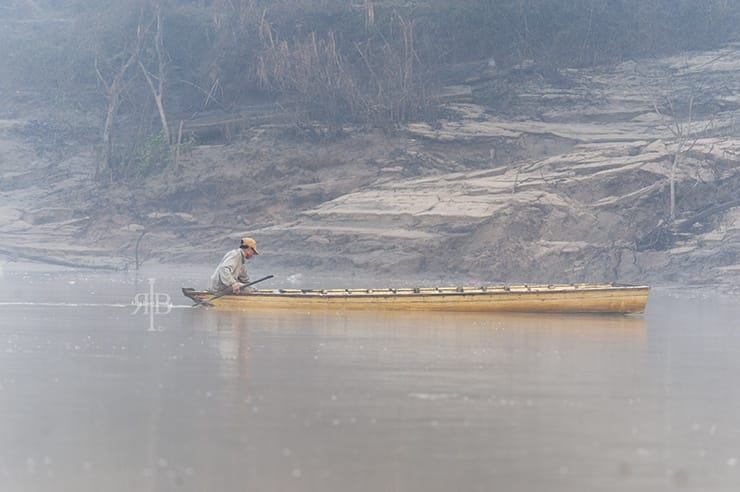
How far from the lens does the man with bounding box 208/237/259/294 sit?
22.8 meters

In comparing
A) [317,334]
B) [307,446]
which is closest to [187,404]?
[307,446]

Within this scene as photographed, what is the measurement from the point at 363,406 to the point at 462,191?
25399mm

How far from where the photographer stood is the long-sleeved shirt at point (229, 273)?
22.9 metres

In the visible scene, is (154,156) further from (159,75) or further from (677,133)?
(677,133)

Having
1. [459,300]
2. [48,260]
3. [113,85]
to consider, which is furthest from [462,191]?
[459,300]

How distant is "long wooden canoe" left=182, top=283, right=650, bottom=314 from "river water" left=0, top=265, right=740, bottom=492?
1.80 metres

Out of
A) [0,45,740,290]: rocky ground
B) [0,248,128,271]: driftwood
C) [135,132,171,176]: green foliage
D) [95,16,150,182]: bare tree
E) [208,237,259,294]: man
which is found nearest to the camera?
[208,237,259,294]: man

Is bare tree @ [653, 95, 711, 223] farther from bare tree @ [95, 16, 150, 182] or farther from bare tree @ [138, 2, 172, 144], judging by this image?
bare tree @ [95, 16, 150, 182]

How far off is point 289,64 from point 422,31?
440cm

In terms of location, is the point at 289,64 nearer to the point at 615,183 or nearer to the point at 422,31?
the point at 422,31

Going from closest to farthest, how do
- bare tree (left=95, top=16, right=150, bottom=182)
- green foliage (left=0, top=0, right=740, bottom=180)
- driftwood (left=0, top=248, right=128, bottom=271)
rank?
driftwood (left=0, top=248, right=128, bottom=271)
green foliage (left=0, top=0, right=740, bottom=180)
bare tree (left=95, top=16, right=150, bottom=182)

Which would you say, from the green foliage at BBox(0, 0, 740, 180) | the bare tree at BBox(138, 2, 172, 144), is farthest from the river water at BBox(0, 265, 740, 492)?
the bare tree at BBox(138, 2, 172, 144)

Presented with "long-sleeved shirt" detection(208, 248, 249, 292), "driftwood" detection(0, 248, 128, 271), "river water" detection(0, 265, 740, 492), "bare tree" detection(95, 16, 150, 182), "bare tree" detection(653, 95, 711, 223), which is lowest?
"river water" detection(0, 265, 740, 492)

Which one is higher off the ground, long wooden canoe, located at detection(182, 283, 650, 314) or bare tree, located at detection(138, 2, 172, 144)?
bare tree, located at detection(138, 2, 172, 144)
